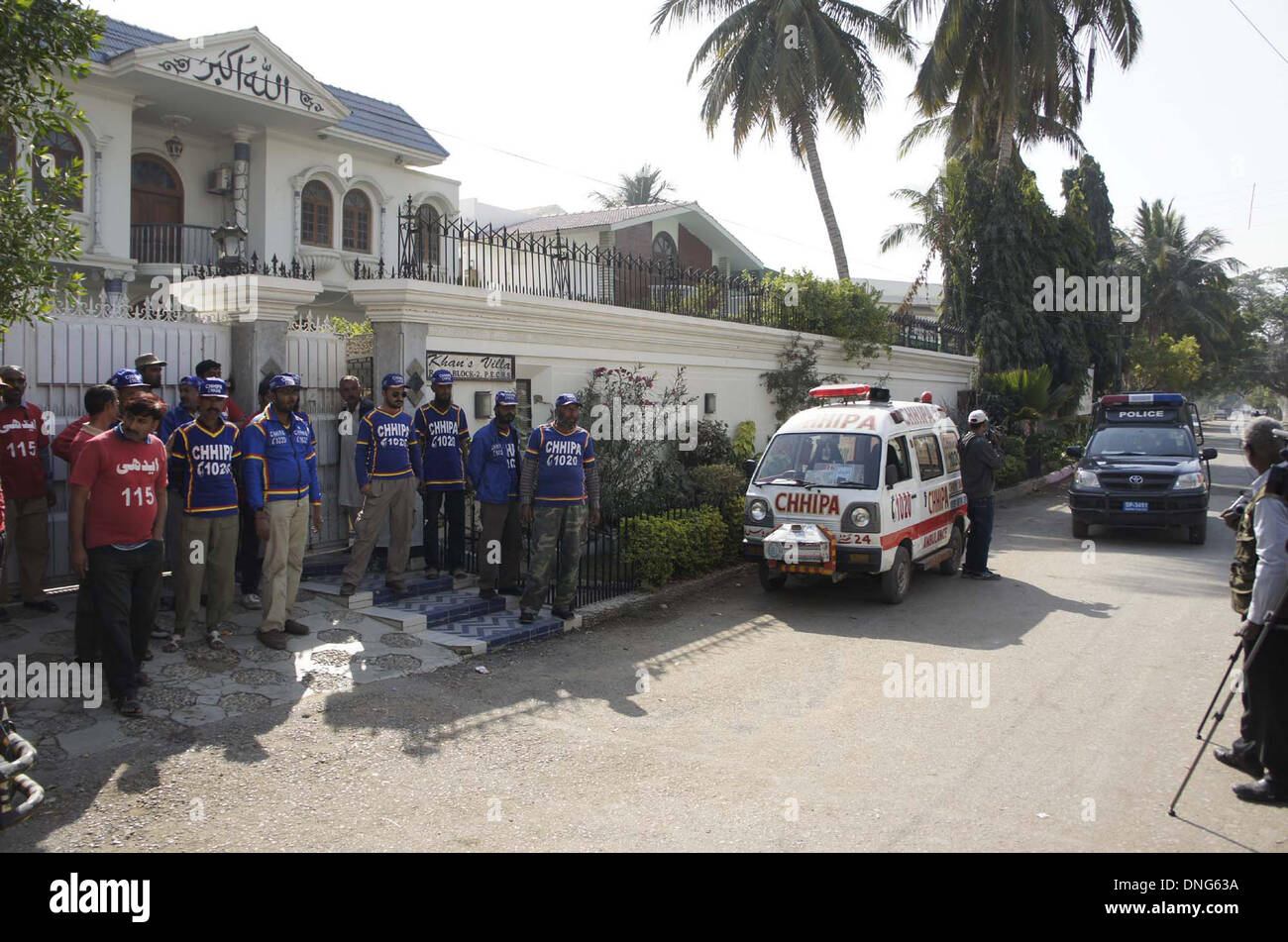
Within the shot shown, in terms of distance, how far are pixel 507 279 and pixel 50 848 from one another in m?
7.70

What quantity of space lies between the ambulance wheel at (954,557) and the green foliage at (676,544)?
2.82 m

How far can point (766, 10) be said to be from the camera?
21828mm

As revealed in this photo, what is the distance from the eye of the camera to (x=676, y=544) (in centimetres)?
1009

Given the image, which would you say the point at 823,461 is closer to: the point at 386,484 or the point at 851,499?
the point at 851,499

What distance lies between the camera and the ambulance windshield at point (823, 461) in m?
9.60

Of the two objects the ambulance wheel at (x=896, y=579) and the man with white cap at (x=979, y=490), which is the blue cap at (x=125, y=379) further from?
the man with white cap at (x=979, y=490)

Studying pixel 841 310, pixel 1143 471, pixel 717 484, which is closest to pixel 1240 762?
pixel 717 484

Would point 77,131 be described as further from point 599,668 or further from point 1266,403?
point 1266,403

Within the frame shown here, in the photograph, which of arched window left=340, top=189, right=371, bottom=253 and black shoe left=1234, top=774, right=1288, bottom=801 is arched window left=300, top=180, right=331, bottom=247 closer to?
arched window left=340, top=189, right=371, bottom=253

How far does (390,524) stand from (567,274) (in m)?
4.74

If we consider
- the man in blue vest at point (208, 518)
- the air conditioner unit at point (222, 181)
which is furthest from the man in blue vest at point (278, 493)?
the air conditioner unit at point (222, 181)

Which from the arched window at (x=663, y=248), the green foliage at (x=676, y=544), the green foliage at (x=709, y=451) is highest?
the arched window at (x=663, y=248)

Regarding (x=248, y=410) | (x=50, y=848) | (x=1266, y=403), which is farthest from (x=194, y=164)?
(x=1266, y=403)

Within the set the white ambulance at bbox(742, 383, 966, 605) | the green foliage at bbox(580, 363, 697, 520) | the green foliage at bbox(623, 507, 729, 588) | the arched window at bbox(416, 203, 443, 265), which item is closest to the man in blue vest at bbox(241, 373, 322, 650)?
the arched window at bbox(416, 203, 443, 265)
